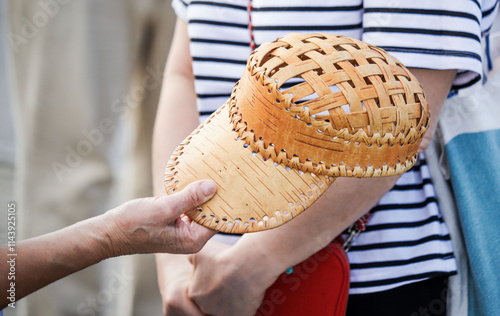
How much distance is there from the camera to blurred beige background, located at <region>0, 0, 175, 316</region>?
1.58 meters

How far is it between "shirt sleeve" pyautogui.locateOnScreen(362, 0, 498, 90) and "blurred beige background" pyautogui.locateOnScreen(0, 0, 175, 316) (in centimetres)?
109

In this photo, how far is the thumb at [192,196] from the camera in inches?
23.8

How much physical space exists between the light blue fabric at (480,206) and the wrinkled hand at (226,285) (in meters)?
0.34

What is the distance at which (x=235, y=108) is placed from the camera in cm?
66

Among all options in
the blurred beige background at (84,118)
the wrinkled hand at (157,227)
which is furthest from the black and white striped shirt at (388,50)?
the blurred beige background at (84,118)

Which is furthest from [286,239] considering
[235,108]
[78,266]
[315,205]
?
[78,266]

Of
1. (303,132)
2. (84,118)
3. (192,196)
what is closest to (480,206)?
(303,132)

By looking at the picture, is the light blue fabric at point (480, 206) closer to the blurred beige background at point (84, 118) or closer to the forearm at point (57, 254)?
the forearm at point (57, 254)

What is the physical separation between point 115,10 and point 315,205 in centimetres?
120

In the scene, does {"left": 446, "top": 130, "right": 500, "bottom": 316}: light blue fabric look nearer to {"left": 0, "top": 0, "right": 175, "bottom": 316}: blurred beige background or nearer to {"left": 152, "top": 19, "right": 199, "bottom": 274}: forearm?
{"left": 152, "top": 19, "right": 199, "bottom": 274}: forearm

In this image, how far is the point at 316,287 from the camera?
0.75 m

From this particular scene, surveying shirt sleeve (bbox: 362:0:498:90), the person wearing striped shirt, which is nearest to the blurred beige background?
the person wearing striped shirt

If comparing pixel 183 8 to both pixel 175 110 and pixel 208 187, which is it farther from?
pixel 208 187

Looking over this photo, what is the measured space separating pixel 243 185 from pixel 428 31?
1.18 feet
